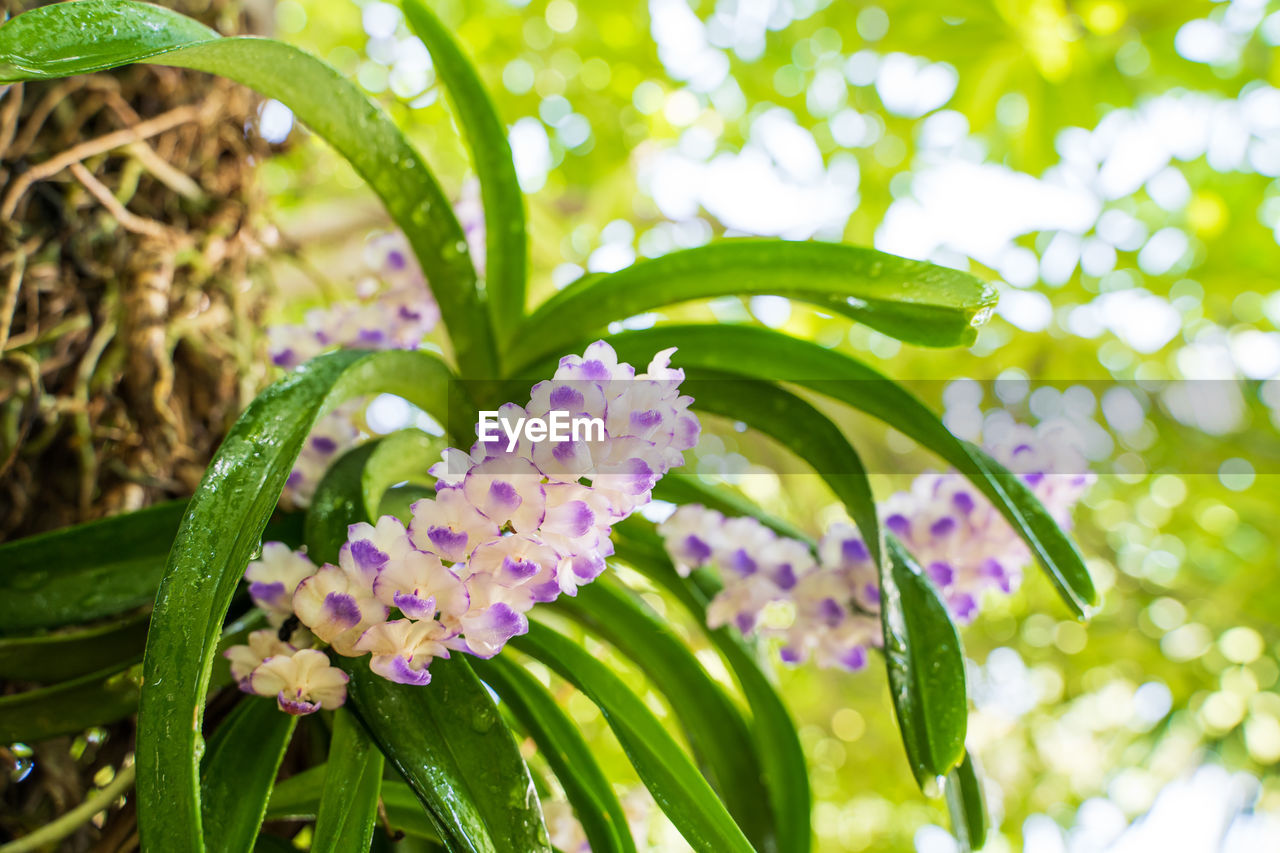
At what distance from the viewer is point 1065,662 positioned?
7.00 feet

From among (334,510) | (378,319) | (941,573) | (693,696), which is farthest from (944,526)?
(378,319)

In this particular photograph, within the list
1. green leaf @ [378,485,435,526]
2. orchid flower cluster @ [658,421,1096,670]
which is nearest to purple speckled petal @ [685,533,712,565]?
orchid flower cluster @ [658,421,1096,670]

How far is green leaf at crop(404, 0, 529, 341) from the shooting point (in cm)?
69

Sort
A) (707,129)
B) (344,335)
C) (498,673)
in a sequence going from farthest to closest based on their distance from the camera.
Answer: (707,129), (344,335), (498,673)

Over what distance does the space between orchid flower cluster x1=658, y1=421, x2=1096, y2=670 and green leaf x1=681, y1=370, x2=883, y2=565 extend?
0.20 ft

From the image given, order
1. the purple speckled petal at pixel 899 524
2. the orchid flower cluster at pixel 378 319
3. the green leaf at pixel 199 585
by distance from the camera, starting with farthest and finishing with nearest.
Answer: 1. the orchid flower cluster at pixel 378 319
2. the purple speckled petal at pixel 899 524
3. the green leaf at pixel 199 585

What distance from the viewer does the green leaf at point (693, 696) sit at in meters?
0.67

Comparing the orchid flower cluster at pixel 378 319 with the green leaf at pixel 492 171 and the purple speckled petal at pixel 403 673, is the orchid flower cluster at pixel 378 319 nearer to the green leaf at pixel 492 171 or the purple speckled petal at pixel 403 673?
the green leaf at pixel 492 171

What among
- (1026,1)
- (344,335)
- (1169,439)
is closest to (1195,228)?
(1169,439)

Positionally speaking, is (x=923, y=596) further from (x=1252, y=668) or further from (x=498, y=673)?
(x=1252, y=668)

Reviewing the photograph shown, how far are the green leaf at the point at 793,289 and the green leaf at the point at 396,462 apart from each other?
12 centimetres

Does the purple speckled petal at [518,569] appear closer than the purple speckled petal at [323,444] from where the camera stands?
Yes

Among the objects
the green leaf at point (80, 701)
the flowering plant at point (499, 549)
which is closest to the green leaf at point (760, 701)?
the flowering plant at point (499, 549)

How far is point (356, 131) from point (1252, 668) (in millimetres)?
2311
